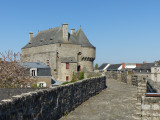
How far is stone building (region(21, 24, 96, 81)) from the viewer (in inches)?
1817

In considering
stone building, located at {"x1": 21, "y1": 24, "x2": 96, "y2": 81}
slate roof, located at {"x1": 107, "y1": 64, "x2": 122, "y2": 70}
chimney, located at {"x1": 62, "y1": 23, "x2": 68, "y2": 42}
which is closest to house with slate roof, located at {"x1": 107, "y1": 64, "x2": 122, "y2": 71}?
slate roof, located at {"x1": 107, "y1": 64, "x2": 122, "y2": 70}

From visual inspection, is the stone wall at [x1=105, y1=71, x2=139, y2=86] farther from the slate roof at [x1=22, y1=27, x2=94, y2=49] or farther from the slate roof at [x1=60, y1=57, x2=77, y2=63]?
the slate roof at [x1=22, y1=27, x2=94, y2=49]

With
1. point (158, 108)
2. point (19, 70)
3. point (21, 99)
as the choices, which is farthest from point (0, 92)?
point (19, 70)

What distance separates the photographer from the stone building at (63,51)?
46.2 m

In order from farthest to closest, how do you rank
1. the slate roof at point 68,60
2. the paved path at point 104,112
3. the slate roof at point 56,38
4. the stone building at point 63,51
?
the slate roof at point 56,38, the stone building at point 63,51, the slate roof at point 68,60, the paved path at point 104,112

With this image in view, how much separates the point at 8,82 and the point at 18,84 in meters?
1.04

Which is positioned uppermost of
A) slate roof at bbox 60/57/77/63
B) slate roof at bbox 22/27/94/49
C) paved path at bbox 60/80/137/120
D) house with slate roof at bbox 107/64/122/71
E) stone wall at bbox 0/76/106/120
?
slate roof at bbox 22/27/94/49

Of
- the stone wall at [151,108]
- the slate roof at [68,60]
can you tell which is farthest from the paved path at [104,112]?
the slate roof at [68,60]

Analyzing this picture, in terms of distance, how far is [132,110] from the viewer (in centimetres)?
934

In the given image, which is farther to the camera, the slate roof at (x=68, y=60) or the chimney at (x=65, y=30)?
the chimney at (x=65, y=30)

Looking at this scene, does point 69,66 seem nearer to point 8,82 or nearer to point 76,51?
point 76,51

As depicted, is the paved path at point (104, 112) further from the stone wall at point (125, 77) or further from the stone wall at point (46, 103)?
the stone wall at point (125, 77)

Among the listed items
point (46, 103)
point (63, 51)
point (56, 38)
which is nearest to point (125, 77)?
point (46, 103)

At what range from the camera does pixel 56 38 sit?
156 feet
